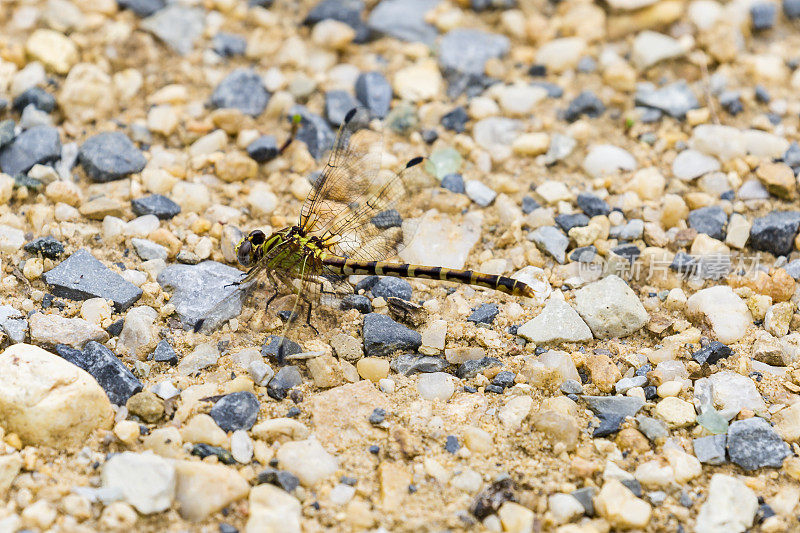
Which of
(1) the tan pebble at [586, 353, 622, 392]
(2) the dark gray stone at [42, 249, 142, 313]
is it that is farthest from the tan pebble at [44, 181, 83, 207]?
(1) the tan pebble at [586, 353, 622, 392]

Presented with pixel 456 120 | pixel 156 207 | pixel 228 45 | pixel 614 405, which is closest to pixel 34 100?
pixel 156 207

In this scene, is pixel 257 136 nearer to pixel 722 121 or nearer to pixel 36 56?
pixel 36 56

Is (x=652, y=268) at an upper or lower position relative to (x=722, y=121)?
lower

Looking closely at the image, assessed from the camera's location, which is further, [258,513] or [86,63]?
[86,63]

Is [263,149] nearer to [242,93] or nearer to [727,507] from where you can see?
[242,93]

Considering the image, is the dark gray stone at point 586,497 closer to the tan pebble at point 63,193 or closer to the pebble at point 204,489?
the pebble at point 204,489

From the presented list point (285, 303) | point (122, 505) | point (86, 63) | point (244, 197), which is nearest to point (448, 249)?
point (285, 303)

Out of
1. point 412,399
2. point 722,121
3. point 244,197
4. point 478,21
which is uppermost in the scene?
point 478,21
